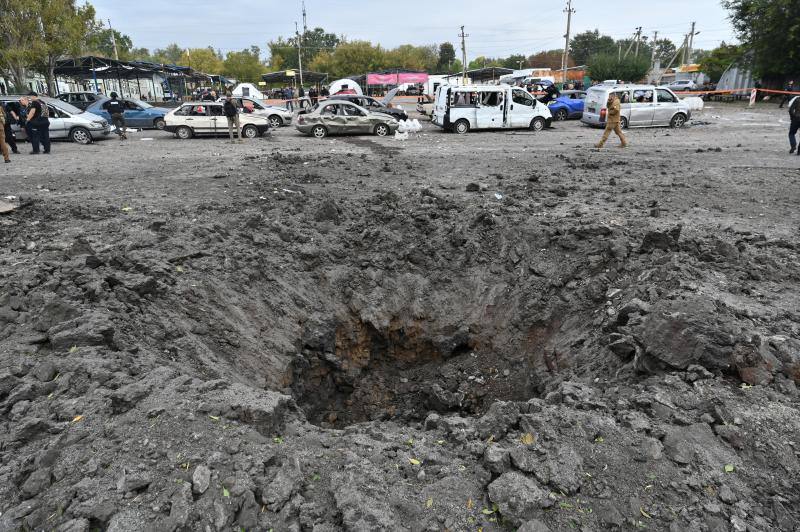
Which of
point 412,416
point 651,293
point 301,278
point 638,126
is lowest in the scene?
point 412,416

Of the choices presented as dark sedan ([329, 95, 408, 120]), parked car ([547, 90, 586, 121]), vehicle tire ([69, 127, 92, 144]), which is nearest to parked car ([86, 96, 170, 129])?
vehicle tire ([69, 127, 92, 144])

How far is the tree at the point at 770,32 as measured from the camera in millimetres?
26938

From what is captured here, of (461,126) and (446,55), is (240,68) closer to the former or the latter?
(446,55)

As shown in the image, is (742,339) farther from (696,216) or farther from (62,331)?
(62,331)

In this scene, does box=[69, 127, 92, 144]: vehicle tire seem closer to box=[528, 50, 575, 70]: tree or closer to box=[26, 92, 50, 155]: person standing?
box=[26, 92, 50, 155]: person standing

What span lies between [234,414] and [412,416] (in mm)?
2412

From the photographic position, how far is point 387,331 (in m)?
6.33

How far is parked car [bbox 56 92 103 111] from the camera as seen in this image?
2033cm

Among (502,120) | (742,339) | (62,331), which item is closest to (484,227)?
(742,339)

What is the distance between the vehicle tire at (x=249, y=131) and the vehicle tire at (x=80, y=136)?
196 inches

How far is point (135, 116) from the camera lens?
20031mm

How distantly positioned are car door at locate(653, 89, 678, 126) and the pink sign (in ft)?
106

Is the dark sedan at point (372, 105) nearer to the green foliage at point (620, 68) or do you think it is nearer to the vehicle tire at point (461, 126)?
the vehicle tire at point (461, 126)

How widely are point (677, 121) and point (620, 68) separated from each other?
31.8 m
